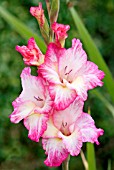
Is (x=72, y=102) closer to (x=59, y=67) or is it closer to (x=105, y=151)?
(x=59, y=67)

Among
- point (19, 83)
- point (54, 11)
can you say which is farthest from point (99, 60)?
point (19, 83)

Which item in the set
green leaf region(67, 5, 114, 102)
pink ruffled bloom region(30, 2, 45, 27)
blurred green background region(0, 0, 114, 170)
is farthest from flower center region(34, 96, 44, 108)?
blurred green background region(0, 0, 114, 170)

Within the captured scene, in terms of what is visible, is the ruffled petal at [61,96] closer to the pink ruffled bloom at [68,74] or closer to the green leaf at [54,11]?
the pink ruffled bloom at [68,74]

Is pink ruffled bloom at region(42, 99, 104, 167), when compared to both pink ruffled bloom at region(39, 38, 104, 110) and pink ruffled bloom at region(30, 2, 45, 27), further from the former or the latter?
pink ruffled bloom at region(30, 2, 45, 27)

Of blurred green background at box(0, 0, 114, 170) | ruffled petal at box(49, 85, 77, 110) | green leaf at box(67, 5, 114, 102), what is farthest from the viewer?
blurred green background at box(0, 0, 114, 170)

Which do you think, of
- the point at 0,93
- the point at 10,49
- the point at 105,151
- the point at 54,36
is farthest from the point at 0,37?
the point at 54,36

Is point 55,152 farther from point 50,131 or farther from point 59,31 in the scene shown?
point 59,31

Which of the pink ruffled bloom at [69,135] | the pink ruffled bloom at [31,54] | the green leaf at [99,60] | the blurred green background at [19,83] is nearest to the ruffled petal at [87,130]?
the pink ruffled bloom at [69,135]
